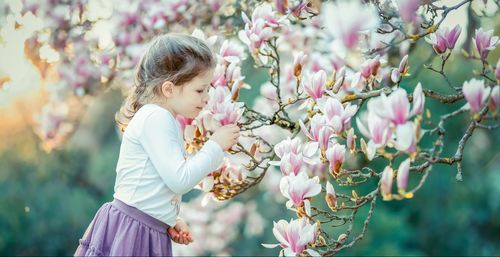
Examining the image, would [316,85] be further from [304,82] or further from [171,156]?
[171,156]

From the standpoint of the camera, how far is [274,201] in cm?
437

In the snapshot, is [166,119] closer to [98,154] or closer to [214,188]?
[214,188]

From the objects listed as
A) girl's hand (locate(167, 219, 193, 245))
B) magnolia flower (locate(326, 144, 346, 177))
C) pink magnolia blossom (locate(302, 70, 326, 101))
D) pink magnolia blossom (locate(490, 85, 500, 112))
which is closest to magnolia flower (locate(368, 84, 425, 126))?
pink magnolia blossom (locate(490, 85, 500, 112))

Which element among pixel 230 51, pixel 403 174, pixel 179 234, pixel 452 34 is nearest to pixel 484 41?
pixel 452 34

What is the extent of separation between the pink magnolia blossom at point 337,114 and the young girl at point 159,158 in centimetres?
25

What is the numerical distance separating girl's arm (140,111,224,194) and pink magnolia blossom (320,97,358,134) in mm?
254

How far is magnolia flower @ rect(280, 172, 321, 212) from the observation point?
1.37m

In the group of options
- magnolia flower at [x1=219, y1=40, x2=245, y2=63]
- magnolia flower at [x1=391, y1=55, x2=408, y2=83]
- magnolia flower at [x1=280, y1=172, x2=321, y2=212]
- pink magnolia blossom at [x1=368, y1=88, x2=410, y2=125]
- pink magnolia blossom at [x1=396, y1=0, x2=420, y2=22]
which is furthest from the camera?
magnolia flower at [x1=219, y1=40, x2=245, y2=63]

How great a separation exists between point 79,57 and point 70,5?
24cm

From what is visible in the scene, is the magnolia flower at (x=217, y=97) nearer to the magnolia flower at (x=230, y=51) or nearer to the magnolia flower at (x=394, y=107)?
the magnolia flower at (x=230, y=51)

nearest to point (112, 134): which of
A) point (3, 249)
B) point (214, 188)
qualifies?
point (3, 249)

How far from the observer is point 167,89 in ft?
4.99

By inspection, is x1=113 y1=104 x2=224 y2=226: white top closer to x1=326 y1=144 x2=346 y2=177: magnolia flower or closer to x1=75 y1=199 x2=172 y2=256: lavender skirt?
x1=75 y1=199 x2=172 y2=256: lavender skirt

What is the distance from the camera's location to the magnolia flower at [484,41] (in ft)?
4.43
